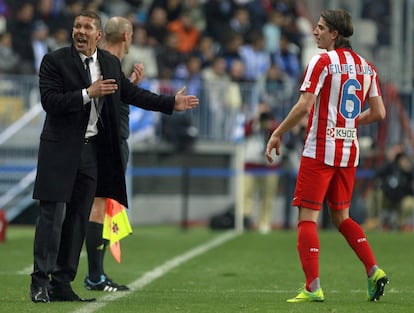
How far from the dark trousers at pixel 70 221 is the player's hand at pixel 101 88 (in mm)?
531

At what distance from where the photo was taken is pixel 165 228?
21.6 meters

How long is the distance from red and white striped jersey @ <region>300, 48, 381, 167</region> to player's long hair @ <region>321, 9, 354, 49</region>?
9 cm

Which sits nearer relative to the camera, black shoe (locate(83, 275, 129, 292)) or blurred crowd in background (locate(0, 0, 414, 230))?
black shoe (locate(83, 275, 129, 292))

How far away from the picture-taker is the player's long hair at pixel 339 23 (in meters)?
9.29

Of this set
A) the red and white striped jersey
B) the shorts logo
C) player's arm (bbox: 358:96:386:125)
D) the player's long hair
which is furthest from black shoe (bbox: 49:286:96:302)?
the player's long hair

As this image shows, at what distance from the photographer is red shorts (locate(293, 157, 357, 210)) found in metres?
9.27

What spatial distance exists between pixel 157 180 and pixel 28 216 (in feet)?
9.28

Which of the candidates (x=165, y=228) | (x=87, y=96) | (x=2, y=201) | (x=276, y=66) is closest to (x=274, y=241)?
(x=165, y=228)

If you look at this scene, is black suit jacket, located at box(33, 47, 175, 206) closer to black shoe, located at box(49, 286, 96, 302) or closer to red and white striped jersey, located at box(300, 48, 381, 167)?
black shoe, located at box(49, 286, 96, 302)

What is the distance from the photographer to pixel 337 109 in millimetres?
9320

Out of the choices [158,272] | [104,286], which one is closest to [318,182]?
[104,286]

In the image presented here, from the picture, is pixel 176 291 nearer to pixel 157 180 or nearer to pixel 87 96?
pixel 87 96

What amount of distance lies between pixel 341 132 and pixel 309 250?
848mm

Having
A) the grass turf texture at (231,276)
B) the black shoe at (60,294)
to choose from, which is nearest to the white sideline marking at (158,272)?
the grass turf texture at (231,276)
